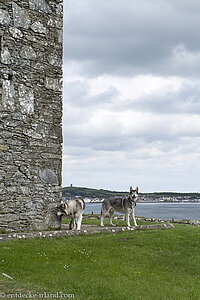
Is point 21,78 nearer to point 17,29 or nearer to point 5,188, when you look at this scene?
point 17,29

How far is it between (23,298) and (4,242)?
5748 millimetres

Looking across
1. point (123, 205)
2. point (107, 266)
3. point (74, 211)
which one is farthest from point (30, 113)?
point (107, 266)

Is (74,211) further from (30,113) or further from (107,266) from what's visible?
(107,266)

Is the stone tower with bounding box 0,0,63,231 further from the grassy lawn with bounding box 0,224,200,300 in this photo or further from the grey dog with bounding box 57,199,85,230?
the grassy lawn with bounding box 0,224,200,300

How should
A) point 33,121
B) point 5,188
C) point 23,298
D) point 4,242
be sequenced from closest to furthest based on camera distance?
point 23,298, point 4,242, point 5,188, point 33,121

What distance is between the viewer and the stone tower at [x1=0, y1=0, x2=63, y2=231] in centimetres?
1467

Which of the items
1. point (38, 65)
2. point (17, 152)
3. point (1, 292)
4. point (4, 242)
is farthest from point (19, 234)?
point (38, 65)

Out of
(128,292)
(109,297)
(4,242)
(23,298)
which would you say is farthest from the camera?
(4,242)

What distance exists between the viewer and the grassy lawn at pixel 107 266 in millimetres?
8156

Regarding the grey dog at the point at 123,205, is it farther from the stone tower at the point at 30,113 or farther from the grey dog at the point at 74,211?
the stone tower at the point at 30,113

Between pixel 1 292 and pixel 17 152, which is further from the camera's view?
pixel 17 152

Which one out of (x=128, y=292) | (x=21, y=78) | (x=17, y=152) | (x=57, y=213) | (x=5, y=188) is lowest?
(x=128, y=292)

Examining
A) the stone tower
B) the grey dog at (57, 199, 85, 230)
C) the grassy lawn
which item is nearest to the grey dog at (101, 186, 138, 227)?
the grassy lawn

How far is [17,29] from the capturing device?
15281 mm
